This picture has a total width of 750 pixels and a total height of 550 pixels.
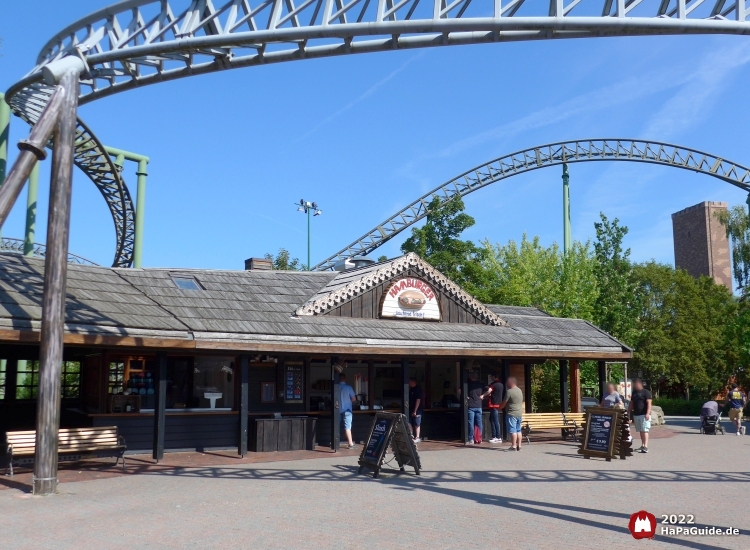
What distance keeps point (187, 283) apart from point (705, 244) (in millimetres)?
58893

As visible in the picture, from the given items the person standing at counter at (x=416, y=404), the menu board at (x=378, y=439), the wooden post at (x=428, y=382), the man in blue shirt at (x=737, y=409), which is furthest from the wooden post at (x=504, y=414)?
the man in blue shirt at (x=737, y=409)

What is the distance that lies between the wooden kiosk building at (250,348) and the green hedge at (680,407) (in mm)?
21759

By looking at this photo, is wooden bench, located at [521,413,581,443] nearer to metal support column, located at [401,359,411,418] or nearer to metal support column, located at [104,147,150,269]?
metal support column, located at [401,359,411,418]

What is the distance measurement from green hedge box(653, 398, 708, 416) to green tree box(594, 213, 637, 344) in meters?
6.76

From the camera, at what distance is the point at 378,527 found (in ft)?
26.9

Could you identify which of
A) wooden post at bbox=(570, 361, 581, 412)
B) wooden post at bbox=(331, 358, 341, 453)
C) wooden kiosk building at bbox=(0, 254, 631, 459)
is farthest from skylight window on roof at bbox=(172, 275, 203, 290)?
wooden post at bbox=(570, 361, 581, 412)

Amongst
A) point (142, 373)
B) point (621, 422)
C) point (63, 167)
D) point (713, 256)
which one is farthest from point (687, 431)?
point (713, 256)

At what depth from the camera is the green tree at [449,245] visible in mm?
36375

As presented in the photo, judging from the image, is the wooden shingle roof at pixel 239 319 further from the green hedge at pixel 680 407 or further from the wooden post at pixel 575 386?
the green hedge at pixel 680 407

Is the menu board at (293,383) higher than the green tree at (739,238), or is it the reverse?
the green tree at (739,238)

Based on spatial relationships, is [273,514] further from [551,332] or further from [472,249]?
[472,249]

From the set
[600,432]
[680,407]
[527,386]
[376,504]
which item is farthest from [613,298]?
[376,504]

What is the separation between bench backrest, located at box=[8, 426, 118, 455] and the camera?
11938mm

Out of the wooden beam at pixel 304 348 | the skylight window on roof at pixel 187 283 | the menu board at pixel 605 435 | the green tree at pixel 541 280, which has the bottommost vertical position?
the menu board at pixel 605 435
